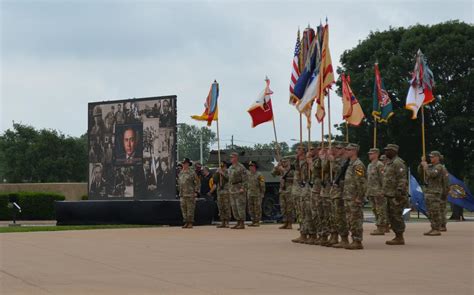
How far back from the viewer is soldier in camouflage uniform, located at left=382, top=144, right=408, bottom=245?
16.0m

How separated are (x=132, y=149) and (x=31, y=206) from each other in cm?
768

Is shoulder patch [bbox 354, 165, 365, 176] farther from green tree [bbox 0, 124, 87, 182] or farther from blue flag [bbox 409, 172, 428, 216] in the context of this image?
green tree [bbox 0, 124, 87, 182]

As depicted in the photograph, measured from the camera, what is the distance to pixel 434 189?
1970cm

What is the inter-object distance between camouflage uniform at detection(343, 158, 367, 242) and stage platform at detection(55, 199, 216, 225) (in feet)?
34.7

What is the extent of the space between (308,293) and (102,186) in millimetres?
18311

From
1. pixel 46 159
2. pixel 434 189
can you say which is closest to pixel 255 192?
pixel 434 189

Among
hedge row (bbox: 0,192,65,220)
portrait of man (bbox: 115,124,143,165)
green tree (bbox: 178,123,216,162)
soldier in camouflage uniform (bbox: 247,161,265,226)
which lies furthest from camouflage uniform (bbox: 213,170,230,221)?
green tree (bbox: 178,123,216,162)

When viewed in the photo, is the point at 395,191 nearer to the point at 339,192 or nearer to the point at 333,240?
the point at 333,240

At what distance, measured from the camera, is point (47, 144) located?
7262 centimetres

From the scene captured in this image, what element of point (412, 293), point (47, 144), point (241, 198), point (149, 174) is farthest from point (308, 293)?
point (47, 144)

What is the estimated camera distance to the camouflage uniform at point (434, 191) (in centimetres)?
1952

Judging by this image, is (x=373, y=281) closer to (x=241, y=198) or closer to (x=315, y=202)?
(x=315, y=202)

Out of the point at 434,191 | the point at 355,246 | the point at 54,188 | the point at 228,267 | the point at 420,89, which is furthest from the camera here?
the point at 54,188

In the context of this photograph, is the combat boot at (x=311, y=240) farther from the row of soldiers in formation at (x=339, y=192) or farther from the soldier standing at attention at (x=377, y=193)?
the soldier standing at attention at (x=377, y=193)
